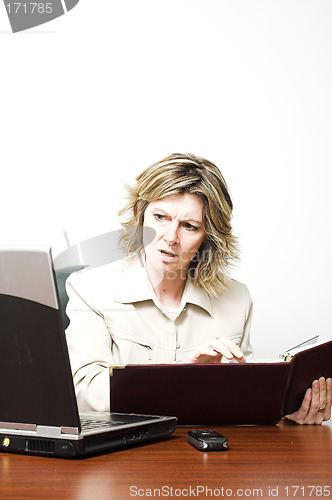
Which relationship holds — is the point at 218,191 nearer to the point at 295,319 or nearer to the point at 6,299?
the point at 295,319

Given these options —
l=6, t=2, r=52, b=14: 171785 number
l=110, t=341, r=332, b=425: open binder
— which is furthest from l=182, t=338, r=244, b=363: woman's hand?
l=6, t=2, r=52, b=14: 171785 number

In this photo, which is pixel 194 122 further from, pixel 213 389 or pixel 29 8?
pixel 213 389

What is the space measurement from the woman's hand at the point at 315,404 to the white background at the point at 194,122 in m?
1.03

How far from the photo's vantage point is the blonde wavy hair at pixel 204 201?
1.96 meters

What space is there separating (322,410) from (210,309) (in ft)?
2.14

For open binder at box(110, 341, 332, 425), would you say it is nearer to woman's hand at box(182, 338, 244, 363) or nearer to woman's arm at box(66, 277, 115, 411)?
woman's hand at box(182, 338, 244, 363)

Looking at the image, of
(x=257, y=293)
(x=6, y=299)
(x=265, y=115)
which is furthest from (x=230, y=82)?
(x=6, y=299)

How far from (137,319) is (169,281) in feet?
0.60

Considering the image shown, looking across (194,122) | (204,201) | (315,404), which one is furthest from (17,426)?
(194,122)

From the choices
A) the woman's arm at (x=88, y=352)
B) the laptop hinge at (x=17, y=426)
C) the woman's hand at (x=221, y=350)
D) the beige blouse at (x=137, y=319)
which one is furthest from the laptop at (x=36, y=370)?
the beige blouse at (x=137, y=319)

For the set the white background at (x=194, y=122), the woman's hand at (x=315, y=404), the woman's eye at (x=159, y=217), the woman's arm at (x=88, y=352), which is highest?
the white background at (x=194, y=122)

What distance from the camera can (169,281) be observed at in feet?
6.57

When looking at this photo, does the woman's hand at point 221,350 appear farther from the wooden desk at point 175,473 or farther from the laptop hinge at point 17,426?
the laptop hinge at point 17,426

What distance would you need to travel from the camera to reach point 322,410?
1364 mm
